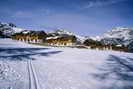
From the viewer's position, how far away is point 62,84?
27.3 ft

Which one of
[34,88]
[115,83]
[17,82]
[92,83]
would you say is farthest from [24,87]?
[115,83]

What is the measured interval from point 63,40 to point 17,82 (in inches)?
1934

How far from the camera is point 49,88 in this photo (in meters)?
7.47

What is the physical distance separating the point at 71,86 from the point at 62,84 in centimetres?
49

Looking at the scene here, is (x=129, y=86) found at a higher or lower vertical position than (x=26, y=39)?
lower

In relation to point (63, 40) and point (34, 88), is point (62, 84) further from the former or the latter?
point (63, 40)

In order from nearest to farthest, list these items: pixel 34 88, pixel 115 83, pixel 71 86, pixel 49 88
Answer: pixel 34 88 → pixel 49 88 → pixel 71 86 → pixel 115 83

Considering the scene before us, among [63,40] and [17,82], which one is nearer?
[17,82]

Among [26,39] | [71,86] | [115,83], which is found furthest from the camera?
[26,39]

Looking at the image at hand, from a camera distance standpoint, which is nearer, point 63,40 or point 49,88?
point 49,88

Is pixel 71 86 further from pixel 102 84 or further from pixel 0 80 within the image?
pixel 0 80

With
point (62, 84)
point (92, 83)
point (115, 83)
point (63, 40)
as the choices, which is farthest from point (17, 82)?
point (63, 40)

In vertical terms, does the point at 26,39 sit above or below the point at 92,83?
above

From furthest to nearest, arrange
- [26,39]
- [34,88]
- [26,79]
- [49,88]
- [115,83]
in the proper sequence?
[26,39] → [115,83] → [26,79] → [49,88] → [34,88]
